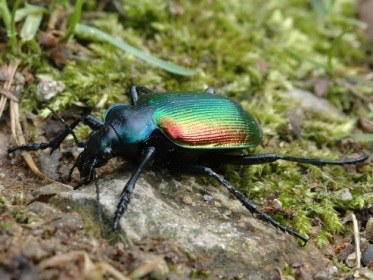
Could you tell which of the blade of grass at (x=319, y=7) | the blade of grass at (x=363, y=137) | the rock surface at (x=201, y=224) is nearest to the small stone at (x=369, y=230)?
the rock surface at (x=201, y=224)

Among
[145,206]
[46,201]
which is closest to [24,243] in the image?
[46,201]

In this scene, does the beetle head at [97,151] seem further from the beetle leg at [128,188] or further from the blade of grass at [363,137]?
the blade of grass at [363,137]

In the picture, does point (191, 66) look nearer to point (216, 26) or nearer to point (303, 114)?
point (216, 26)

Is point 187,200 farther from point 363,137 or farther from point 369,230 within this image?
point 363,137

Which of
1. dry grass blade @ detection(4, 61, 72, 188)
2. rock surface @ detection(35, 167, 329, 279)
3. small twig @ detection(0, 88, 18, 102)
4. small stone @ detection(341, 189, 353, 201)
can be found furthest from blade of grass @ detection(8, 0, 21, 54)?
small stone @ detection(341, 189, 353, 201)

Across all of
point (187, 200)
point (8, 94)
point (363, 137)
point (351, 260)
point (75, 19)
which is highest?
point (75, 19)

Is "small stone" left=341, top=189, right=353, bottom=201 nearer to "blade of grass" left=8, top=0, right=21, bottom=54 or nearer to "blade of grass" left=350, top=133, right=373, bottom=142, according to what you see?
"blade of grass" left=350, top=133, right=373, bottom=142

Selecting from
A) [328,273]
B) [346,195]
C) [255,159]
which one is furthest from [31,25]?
[328,273]
